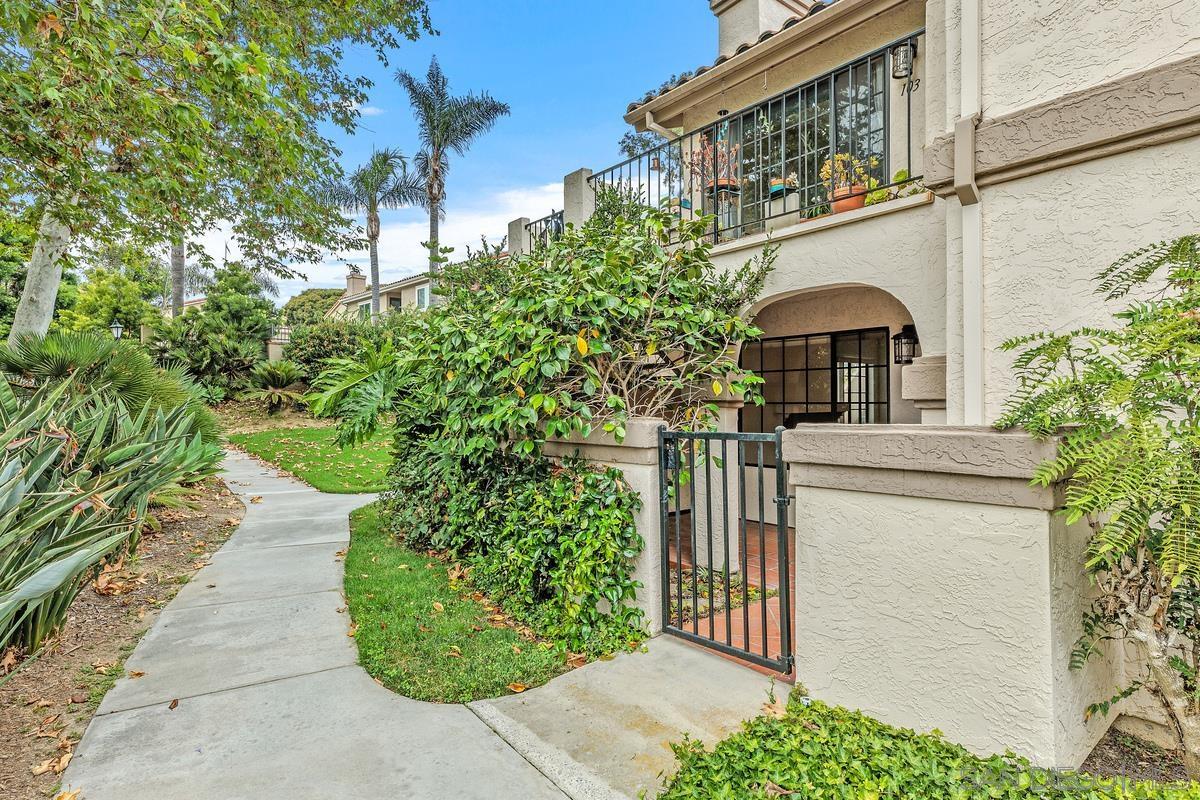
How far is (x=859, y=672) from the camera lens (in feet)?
9.40

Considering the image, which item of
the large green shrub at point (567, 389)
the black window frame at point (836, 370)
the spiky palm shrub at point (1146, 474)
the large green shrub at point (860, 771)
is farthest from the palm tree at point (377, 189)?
the spiky palm shrub at point (1146, 474)

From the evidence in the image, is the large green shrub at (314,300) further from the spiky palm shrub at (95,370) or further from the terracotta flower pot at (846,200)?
the terracotta flower pot at (846,200)

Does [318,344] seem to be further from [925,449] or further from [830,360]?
[925,449]

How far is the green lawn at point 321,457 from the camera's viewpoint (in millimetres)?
10685

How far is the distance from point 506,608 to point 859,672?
2625 mm

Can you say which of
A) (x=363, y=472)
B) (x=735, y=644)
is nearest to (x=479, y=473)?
(x=735, y=644)

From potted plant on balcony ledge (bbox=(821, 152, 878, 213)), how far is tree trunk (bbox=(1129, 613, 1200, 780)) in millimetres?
3657

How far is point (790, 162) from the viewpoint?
6164 mm

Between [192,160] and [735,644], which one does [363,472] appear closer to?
[192,160]

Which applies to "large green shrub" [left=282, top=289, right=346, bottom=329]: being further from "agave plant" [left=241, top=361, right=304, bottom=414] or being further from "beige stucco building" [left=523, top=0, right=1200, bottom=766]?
"beige stucco building" [left=523, top=0, right=1200, bottom=766]

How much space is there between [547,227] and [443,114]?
22131 mm

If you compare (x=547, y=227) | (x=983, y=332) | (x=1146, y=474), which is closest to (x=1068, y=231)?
(x=983, y=332)

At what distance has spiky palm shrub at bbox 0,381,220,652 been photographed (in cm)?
316

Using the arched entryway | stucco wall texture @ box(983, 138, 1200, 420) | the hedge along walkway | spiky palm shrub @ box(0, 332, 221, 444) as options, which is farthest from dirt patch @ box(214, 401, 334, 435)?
stucco wall texture @ box(983, 138, 1200, 420)
